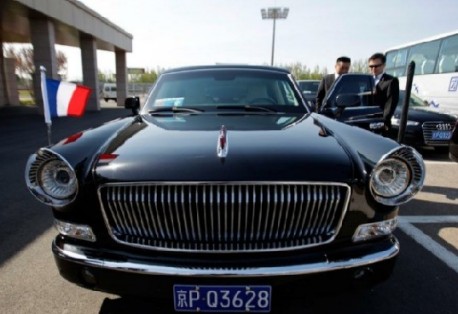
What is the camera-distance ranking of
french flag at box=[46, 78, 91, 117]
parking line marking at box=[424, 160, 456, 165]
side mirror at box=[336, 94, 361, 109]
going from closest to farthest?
side mirror at box=[336, 94, 361, 109] → french flag at box=[46, 78, 91, 117] → parking line marking at box=[424, 160, 456, 165]

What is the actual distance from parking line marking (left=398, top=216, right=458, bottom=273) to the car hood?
169 centimetres

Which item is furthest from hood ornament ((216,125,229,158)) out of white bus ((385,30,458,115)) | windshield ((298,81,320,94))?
windshield ((298,81,320,94))

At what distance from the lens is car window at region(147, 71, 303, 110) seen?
332 cm

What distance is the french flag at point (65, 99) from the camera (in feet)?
13.1

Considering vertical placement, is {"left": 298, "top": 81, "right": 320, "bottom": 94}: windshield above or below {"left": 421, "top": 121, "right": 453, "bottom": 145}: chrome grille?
above

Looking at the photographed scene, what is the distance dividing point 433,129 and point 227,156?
7.25m

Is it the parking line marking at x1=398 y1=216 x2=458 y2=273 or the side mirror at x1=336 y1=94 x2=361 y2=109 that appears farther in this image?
the side mirror at x1=336 y1=94 x2=361 y2=109

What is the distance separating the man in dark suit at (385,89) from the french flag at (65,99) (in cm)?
396

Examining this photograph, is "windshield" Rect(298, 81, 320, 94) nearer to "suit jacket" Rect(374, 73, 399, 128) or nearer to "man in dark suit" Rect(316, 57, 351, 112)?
"man in dark suit" Rect(316, 57, 351, 112)

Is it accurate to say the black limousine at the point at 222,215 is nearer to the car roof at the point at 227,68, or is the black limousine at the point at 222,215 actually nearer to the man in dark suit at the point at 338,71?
the car roof at the point at 227,68

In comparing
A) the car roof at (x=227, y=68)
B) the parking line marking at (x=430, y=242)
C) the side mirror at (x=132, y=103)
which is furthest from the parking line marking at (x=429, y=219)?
the side mirror at (x=132, y=103)

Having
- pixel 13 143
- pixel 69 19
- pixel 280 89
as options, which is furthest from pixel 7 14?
pixel 280 89

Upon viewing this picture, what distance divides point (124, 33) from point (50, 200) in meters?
27.6

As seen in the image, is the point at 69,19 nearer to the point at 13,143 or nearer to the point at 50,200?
the point at 13,143
